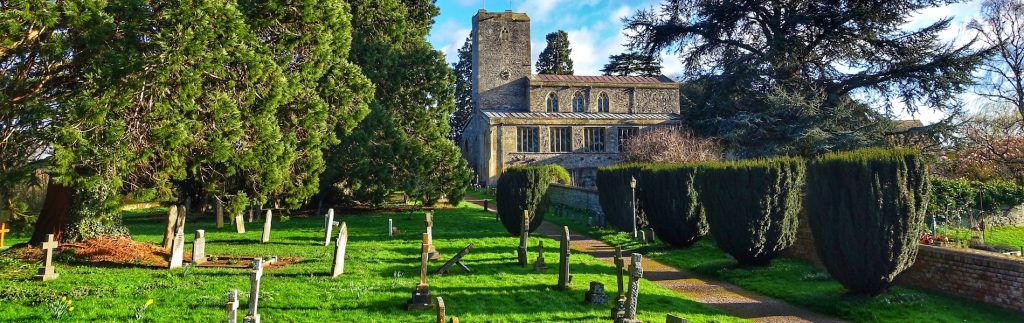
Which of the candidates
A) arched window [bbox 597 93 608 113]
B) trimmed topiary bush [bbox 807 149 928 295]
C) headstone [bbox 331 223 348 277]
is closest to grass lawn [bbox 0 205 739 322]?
headstone [bbox 331 223 348 277]

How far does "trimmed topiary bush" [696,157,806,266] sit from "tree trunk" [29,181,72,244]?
1344 centimetres

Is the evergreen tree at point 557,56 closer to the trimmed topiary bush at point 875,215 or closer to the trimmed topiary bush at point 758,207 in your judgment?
the trimmed topiary bush at point 758,207

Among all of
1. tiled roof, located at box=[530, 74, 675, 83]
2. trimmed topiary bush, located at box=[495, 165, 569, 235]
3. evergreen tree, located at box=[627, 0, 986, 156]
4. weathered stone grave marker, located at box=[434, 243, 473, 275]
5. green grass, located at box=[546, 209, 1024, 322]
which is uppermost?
tiled roof, located at box=[530, 74, 675, 83]

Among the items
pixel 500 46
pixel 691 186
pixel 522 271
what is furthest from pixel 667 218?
pixel 500 46

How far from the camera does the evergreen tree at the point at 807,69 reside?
838 inches

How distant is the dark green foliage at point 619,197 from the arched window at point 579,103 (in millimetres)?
23648

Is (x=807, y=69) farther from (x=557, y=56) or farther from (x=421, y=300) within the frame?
(x=557, y=56)

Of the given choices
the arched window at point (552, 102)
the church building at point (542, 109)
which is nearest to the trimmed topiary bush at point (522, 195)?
the church building at point (542, 109)

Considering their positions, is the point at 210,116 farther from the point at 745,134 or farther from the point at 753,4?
the point at 753,4

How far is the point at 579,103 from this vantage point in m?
43.9

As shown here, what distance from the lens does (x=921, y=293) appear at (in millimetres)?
9430

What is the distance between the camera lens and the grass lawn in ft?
25.4

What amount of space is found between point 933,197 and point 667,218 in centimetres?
885

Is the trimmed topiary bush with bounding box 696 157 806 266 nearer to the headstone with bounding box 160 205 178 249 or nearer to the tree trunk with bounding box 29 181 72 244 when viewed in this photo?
the headstone with bounding box 160 205 178 249
